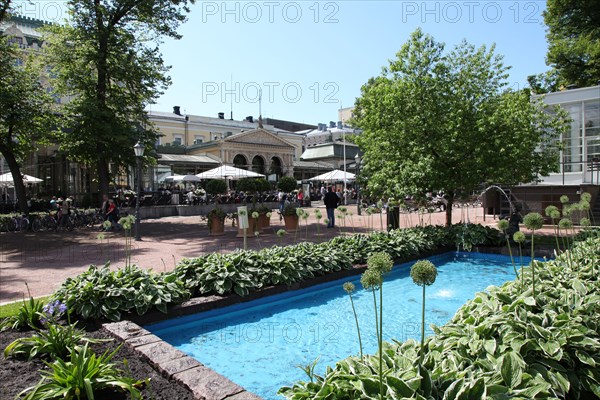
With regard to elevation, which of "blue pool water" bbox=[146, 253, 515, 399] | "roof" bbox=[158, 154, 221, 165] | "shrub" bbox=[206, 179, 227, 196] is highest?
"roof" bbox=[158, 154, 221, 165]

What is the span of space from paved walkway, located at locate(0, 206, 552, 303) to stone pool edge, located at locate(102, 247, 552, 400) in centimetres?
283

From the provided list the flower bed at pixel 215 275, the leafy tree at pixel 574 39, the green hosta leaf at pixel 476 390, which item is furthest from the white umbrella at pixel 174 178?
the green hosta leaf at pixel 476 390

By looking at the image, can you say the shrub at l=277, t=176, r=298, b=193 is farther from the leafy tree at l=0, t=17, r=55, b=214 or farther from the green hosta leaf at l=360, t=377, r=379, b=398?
the green hosta leaf at l=360, t=377, r=379, b=398

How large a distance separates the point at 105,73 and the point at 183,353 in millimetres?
18911

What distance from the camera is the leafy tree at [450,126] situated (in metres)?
11.2

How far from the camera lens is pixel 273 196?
3425cm

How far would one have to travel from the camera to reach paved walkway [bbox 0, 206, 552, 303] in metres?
8.30

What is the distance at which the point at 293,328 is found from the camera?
607cm

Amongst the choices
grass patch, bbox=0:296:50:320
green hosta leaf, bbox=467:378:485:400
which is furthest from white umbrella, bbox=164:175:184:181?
green hosta leaf, bbox=467:378:485:400

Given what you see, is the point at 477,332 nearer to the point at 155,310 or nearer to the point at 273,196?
the point at 155,310

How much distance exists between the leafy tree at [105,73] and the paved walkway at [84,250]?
415 centimetres

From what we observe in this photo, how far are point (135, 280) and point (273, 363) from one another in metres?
2.36

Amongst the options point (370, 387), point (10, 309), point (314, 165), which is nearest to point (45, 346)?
point (10, 309)

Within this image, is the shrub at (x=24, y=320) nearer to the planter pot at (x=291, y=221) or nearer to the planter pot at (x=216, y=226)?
the planter pot at (x=216, y=226)
